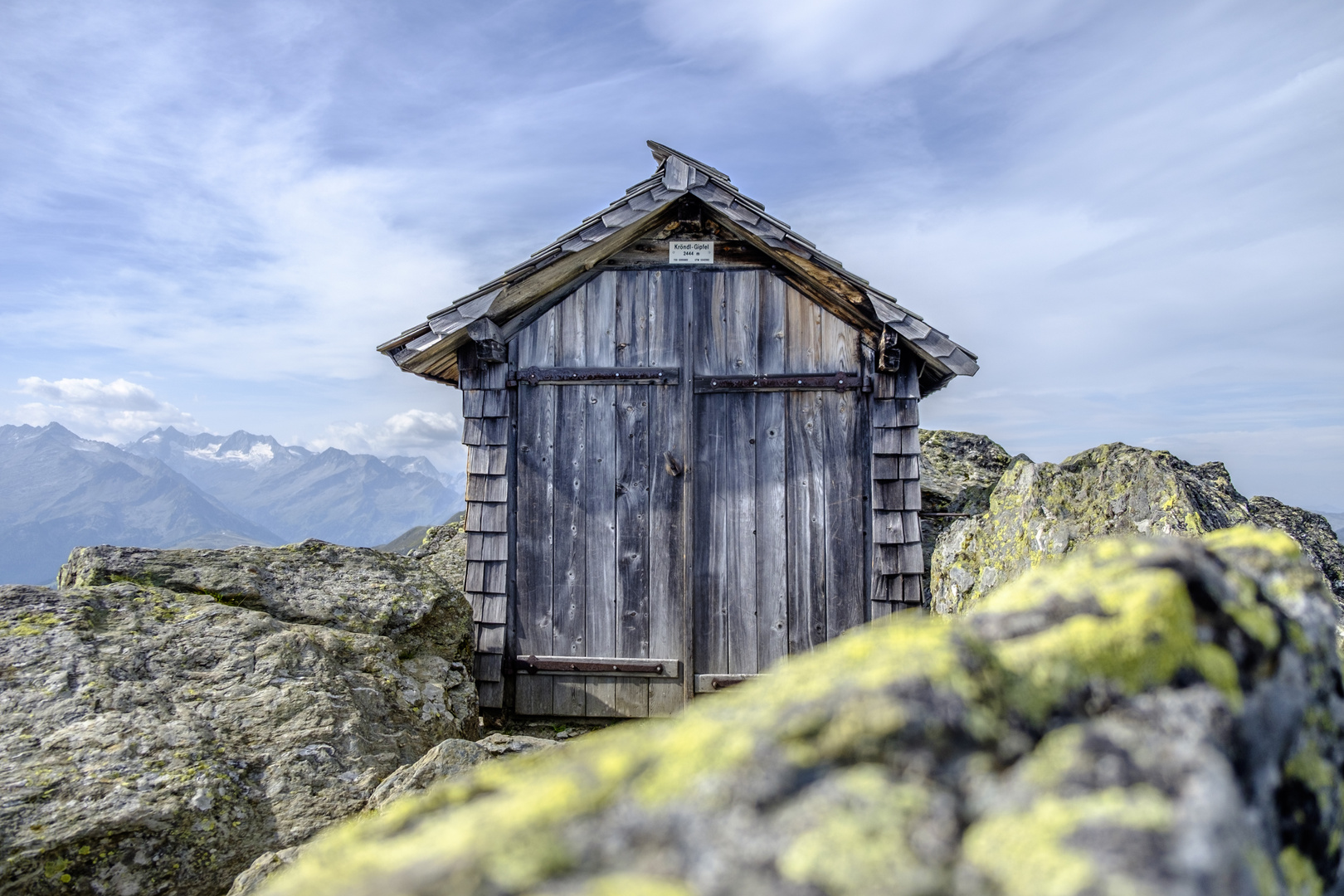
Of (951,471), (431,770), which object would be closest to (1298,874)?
(431,770)

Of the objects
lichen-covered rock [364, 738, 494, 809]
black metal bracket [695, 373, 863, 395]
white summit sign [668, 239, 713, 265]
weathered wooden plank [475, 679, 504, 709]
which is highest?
white summit sign [668, 239, 713, 265]

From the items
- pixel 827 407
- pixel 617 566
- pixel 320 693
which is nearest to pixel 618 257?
pixel 827 407

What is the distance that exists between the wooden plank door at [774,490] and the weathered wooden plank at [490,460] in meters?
1.76

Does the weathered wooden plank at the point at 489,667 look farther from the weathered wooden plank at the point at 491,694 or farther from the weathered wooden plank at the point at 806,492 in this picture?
the weathered wooden plank at the point at 806,492

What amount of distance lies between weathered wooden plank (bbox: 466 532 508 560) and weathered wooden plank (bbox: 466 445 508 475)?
0.56m

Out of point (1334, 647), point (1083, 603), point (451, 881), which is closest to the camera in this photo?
point (451, 881)

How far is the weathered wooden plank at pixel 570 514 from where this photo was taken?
6539mm

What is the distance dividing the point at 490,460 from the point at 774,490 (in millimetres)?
2597

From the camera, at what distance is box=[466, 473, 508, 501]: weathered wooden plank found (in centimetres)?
659

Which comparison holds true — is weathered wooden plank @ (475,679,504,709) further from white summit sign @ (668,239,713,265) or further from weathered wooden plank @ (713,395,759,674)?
white summit sign @ (668,239,713,265)

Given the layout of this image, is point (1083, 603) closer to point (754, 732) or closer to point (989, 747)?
point (989, 747)

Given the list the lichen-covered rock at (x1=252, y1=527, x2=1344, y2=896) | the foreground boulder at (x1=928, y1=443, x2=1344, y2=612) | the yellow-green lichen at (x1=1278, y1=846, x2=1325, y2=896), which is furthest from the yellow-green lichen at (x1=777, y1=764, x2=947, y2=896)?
the foreground boulder at (x1=928, y1=443, x2=1344, y2=612)

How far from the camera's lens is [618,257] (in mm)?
6742

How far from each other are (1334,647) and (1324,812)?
39cm
